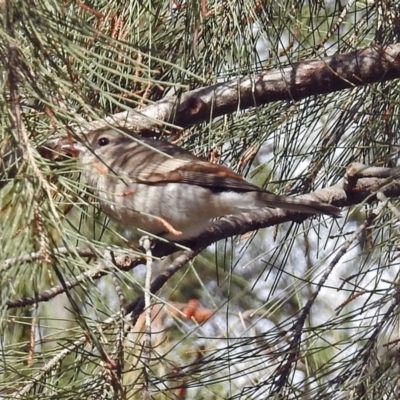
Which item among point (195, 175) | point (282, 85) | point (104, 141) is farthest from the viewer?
point (104, 141)

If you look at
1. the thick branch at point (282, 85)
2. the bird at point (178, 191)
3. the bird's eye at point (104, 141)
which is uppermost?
the thick branch at point (282, 85)

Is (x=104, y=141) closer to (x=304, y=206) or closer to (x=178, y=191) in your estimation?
(x=178, y=191)

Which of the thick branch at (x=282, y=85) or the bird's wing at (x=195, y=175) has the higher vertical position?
the thick branch at (x=282, y=85)

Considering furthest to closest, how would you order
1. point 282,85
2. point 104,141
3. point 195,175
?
point 104,141
point 195,175
point 282,85

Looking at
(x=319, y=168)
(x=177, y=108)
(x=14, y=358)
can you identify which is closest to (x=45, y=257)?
(x=14, y=358)

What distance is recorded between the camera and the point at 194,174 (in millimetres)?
2479

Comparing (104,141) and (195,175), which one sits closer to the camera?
(195,175)

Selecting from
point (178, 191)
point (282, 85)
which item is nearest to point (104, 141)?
point (178, 191)

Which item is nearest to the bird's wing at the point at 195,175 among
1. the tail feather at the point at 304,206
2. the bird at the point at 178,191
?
the bird at the point at 178,191

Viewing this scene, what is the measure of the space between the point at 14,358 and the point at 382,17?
1252 millimetres

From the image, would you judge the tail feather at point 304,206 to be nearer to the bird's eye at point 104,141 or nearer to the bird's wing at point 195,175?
the bird's wing at point 195,175

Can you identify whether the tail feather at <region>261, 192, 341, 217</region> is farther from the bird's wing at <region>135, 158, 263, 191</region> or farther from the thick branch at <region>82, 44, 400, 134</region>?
the thick branch at <region>82, 44, 400, 134</region>

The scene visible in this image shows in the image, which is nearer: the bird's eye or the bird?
the bird

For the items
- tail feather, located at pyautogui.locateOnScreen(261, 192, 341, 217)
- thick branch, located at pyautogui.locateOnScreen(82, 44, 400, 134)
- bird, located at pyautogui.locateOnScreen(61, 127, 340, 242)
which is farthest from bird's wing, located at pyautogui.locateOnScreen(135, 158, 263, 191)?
thick branch, located at pyautogui.locateOnScreen(82, 44, 400, 134)
